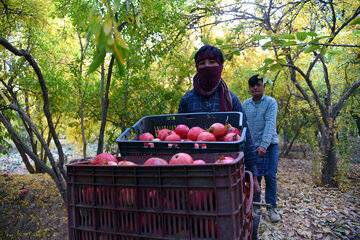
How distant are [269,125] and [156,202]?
2894 millimetres

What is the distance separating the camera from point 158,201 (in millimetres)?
1124

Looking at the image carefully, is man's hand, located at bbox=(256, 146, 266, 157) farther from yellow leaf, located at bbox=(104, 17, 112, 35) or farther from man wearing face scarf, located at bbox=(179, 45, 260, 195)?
yellow leaf, located at bbox=(104, 17, 112, 35)

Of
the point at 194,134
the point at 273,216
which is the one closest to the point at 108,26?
the point at 194,134

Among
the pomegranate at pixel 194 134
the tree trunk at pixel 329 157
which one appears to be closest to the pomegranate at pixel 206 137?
the pomegranate at pixel 194 134

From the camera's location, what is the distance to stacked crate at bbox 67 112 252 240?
1.04 meters

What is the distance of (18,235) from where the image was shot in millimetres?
4449

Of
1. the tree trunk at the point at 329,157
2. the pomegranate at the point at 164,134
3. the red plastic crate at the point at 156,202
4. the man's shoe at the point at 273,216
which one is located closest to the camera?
the red plastic crate at the point at 156,202

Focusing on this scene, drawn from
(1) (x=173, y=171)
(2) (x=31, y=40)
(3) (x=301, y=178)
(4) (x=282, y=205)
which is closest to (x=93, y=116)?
(2) (x=31, y=40)

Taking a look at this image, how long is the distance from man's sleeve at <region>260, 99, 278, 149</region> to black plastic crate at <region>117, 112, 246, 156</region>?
5.40ft

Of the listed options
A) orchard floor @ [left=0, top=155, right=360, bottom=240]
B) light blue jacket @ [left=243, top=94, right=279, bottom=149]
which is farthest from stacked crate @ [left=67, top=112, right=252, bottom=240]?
orchard floor @ [left=0, top=155, right=360, bottom=240]

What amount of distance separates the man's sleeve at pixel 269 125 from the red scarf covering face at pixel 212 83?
136 cm

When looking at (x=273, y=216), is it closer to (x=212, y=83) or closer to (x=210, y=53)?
(x=212, y=83)

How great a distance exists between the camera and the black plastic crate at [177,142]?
1559 mm

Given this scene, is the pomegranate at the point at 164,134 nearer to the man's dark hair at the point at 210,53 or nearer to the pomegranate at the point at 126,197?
the pomegranate at the point at 126,197
